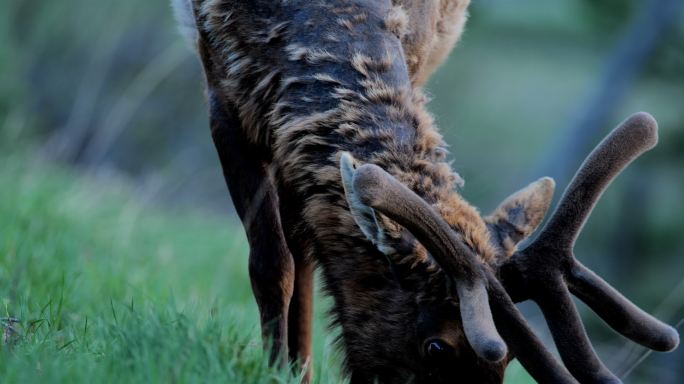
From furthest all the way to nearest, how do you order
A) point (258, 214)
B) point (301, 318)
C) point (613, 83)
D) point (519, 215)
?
1. point (613, 83)
2. point (301, 318)
3. point (258, 214)
4. point (519, 215)

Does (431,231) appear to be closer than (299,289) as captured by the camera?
Yes

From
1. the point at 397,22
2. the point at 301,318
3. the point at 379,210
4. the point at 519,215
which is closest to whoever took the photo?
the point at 379,210

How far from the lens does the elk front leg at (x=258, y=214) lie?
5.70 m

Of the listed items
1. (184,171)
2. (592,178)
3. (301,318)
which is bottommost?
(184,171)

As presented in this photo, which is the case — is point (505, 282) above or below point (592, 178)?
below

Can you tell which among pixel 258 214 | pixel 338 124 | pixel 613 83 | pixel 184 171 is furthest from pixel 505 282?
pixel 184 171

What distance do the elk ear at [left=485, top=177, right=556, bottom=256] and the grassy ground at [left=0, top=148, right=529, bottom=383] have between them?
87 cm

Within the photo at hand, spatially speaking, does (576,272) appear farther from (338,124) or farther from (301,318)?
(301,318)

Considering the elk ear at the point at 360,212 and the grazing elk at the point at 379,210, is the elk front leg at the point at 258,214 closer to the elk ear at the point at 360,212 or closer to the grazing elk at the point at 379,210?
the grazing elk at the point at 379,210

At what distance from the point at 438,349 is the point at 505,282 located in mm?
470

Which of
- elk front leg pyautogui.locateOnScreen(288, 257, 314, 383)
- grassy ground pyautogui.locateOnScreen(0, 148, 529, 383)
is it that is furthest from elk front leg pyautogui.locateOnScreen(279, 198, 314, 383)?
grassy ground pyautogui.locateOnScreen(0, 148, 529, 383)

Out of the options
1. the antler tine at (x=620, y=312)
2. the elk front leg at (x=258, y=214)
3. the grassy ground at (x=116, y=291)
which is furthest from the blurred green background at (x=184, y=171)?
the antler tine at (x=620, y=312)

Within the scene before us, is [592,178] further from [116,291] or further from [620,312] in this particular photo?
[116,291]

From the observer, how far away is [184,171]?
1695 cm
